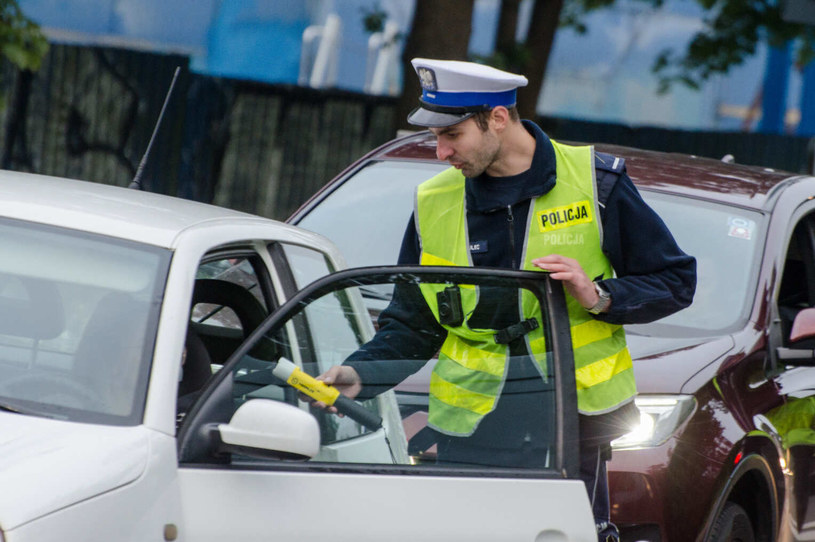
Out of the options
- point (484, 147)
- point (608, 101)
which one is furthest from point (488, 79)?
point (608, 101)

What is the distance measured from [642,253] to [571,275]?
35 cm

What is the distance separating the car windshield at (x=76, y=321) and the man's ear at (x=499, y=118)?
92 cm

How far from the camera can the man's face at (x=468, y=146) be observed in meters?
3.33

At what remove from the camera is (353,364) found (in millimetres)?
3033

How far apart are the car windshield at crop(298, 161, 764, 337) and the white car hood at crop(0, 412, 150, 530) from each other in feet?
8.40

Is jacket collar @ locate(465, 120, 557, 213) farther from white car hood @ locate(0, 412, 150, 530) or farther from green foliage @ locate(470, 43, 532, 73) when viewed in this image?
green foliage @ locate(470, 43, 532, 73)

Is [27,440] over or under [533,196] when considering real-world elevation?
under

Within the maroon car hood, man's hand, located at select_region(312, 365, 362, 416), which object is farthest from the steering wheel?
the maroon car hood

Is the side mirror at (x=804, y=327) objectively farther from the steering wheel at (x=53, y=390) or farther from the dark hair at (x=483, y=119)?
the steering wheel at (x=53, y=390)

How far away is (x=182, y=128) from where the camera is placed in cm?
1202

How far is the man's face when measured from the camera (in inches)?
131

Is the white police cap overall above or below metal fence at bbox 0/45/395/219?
above

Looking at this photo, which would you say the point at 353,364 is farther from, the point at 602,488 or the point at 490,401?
the point at 602,488

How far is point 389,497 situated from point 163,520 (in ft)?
1.64
